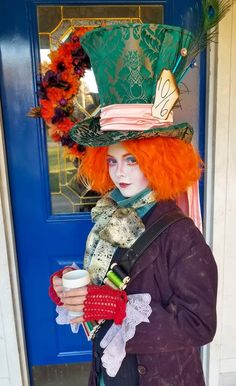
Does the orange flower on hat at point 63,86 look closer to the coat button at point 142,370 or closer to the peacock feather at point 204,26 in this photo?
the peacock feather at point 204,26

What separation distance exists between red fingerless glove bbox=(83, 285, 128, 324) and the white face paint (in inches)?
12.5

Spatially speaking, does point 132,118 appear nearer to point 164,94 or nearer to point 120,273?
point 164,94

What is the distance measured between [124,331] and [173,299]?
165 mm

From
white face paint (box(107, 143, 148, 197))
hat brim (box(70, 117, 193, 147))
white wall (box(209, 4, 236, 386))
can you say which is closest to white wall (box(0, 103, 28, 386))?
hat brim (box(70, 117, 193, 147))

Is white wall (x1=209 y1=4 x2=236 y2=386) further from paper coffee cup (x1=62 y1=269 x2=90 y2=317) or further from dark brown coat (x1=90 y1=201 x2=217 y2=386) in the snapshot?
paper coffee cup (x1=62 y1=269 x2=90 y2=317)

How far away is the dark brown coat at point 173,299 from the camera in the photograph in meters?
0.91

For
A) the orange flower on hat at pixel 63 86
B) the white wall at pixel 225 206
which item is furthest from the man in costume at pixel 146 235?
the white wall at pixel 225 206

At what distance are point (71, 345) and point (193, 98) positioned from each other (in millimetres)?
1544

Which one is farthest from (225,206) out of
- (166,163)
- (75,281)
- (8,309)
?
(8,309)

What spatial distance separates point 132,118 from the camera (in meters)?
0.94

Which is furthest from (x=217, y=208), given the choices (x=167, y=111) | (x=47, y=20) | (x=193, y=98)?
(x=47, y=20)

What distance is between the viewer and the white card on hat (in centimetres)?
94

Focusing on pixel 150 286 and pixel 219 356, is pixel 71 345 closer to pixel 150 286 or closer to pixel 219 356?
pixel 219 356

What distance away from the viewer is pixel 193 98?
5.68ft
